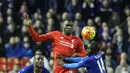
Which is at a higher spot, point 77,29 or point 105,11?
point 105,11

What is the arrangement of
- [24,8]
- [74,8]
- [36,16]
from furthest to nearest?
[24,8] → [74,8] → [36,16]

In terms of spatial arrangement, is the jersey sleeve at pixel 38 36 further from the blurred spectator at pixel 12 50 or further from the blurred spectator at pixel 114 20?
the blurred spectator at pixel 114 20

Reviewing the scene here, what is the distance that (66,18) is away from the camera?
1912 cm

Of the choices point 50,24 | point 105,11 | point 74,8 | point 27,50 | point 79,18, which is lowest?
point 27,50

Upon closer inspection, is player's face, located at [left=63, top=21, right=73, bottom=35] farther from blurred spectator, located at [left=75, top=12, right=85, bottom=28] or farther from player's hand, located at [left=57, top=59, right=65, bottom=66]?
blurred spectator, located at [left=75, top=12, right=85, bottom=28]

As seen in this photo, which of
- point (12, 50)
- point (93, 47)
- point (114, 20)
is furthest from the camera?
point (114, 20)

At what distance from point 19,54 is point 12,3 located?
2.65m

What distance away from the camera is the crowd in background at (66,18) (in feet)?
59.9

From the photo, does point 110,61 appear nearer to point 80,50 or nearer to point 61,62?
point 80,50

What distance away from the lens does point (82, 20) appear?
19625 millimetres

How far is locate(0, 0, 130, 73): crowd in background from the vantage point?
18266 mm

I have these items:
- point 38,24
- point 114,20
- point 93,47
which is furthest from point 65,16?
point 93,47

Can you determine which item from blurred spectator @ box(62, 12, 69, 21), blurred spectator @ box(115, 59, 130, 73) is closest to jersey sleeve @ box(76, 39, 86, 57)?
blurred spectator @ box(115, 59, 130, 73)

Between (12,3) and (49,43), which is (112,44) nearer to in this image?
(49,43)
